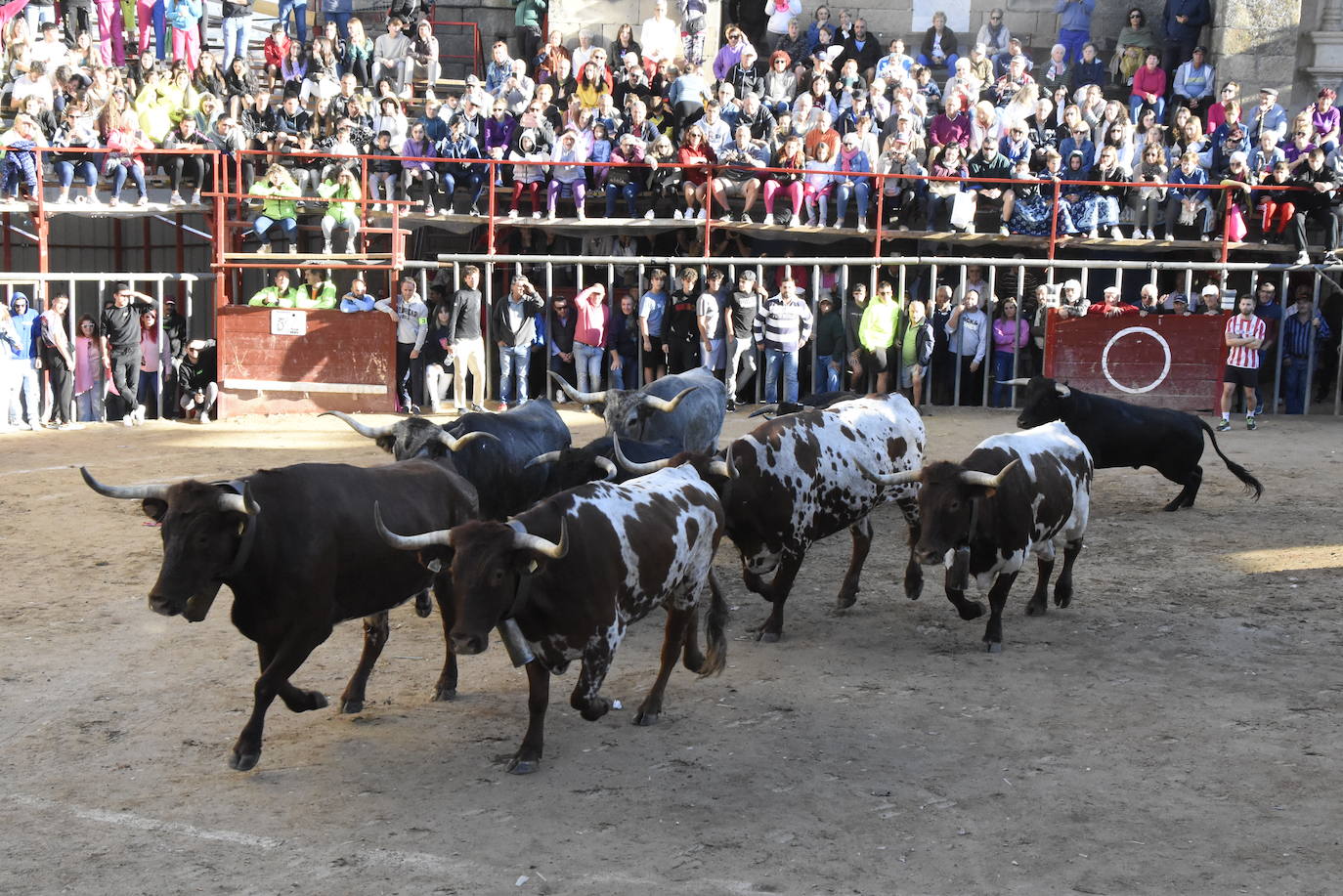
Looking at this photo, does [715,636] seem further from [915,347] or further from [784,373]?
[915,347]

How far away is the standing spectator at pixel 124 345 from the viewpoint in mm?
16672

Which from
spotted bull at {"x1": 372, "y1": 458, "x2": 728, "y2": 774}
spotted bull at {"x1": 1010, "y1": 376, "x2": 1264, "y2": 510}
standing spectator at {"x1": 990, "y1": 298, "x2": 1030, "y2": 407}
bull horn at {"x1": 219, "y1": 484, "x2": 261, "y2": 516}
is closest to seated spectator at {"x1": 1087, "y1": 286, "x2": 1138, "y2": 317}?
standing spectator at {"x1": 990, "y1": 298, "x2": 1030, "y2": 407}

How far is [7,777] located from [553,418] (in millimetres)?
4671

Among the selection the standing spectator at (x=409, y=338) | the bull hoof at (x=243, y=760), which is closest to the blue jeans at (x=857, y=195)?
the standing spectator at (x=409, y=338)

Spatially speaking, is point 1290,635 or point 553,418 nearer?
point 1290,635

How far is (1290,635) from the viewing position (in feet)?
29.5

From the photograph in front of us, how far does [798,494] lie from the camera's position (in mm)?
8961

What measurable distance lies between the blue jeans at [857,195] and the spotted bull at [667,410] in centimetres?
779

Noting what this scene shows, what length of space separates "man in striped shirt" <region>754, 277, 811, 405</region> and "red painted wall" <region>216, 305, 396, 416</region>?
456cm

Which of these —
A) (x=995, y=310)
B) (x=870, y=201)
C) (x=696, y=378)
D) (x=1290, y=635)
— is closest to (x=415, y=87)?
(x=870, y=201)

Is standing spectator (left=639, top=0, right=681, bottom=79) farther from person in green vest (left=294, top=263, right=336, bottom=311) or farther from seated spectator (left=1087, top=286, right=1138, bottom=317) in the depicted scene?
seated spectator (left=1087, top=286, right=1138, bottom=317)

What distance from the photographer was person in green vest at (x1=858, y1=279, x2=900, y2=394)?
1783 centimetres

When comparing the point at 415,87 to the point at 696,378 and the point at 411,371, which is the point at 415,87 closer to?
the point at 411,371

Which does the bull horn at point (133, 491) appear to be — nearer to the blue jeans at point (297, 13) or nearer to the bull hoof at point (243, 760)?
the bull hoof at point (243, 760)
